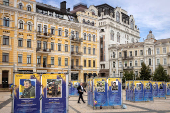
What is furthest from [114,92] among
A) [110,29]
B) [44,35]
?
[110,29]

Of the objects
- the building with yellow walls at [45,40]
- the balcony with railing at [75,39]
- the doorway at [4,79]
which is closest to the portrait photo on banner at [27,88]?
the building with yellow walls at [45,40]

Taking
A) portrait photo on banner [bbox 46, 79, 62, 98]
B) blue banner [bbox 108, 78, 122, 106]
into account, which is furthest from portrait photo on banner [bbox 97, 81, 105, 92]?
portrait photo on banner [bbox 46, 79, 62, 98]

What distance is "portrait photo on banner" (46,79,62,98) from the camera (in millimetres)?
12383

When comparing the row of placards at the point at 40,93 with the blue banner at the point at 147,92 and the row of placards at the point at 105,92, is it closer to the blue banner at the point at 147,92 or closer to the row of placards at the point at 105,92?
the row of placards at the point at 105,92

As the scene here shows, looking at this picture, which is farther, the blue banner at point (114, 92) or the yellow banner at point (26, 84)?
the blue banner at point (114, 92)

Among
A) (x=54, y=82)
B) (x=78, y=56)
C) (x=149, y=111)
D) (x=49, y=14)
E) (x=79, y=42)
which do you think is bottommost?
(x=149, y=111)

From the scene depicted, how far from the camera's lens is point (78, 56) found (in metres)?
48.7

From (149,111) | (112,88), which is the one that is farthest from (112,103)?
(149,111)

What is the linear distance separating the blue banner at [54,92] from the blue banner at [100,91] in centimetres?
419

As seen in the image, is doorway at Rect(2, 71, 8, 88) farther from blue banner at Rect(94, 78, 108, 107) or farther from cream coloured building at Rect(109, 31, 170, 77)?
cream coloured building at Rect(109, 31, 170, 77)

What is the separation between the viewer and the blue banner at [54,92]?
40.3 feet

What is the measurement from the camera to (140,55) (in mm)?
58281

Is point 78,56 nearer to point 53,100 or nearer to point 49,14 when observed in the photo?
point 49,14

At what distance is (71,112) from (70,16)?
36.3 meters
